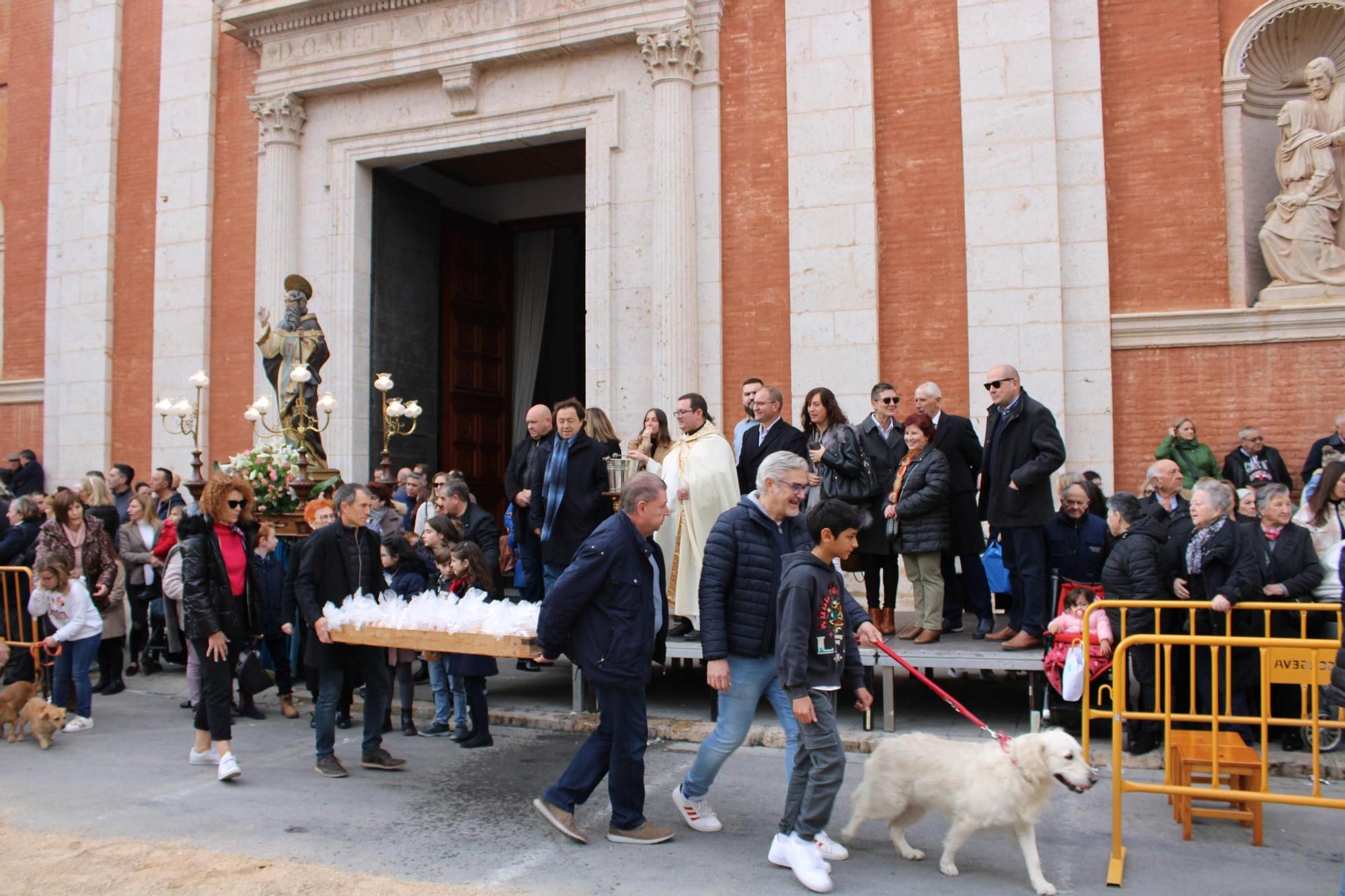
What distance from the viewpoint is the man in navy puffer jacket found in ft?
17.6

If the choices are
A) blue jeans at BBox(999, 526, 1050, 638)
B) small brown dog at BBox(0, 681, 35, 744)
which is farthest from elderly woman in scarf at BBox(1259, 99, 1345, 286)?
small brown dog at BBox(0, 681, 35, 744)

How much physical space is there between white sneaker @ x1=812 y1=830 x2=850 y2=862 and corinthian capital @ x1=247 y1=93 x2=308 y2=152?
44.9ft

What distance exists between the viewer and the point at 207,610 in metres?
6.78

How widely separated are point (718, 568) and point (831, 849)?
1459 mm

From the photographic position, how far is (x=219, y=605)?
688cm

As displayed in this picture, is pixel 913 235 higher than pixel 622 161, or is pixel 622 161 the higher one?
pixel 622 161

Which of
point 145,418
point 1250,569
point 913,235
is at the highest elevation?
point 913,235

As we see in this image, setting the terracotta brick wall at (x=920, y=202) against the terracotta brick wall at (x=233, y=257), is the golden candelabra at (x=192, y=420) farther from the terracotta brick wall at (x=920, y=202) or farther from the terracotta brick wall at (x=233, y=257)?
the terracotta brick wall at (x=920, y=202)

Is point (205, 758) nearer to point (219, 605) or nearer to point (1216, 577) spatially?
point (219, 605)

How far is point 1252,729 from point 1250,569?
5.07 feet

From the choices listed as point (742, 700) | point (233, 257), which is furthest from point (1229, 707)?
point (233, 257)

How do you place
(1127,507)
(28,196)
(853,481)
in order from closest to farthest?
(1127,507) → (853,481) → (28,196)

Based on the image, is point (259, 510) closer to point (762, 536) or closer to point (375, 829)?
point (375, 829)

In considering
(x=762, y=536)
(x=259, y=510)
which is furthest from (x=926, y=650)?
(x=259, y=510)
